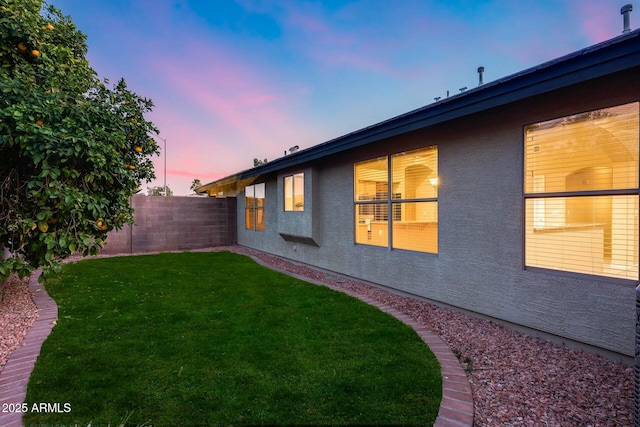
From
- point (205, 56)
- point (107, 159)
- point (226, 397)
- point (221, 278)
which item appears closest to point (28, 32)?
point (107, 159)

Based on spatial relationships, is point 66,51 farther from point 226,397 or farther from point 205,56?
point 205,56

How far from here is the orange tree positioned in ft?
9.23

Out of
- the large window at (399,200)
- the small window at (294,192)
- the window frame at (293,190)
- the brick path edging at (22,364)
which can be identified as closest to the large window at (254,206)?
the window frame at (293,190)

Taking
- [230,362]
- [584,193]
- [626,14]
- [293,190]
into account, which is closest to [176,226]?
[293,190]

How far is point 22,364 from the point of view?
10.9 ft

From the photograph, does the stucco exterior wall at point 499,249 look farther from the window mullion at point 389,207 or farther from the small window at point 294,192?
the small window at point 294,192

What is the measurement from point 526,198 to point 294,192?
6418 millimetres


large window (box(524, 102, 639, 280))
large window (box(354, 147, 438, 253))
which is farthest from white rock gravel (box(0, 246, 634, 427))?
large window (box(354, 147, 438, 253))

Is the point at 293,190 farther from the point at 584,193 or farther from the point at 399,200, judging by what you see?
the point at 584,193

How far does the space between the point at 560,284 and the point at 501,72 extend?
10.6 m

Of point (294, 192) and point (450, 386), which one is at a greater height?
point (294, 192)

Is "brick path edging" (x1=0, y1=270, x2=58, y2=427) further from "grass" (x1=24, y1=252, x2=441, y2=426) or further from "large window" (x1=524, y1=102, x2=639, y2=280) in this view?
"large window" (x1=524, y1=102, x2=639, y2=280)

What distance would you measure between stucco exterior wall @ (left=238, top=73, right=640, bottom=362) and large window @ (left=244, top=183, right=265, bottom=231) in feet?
22.1

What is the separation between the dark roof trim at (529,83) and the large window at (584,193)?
637 mm
